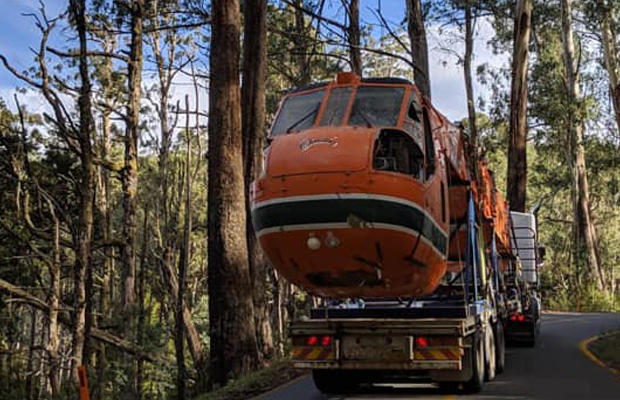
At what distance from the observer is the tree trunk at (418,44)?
2166 centimetres

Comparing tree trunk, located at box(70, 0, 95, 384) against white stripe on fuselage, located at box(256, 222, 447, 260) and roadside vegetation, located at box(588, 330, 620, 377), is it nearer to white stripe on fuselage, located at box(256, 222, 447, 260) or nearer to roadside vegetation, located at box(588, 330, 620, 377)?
white stripe on fuselage, located at box(256, 222, 447, 260)

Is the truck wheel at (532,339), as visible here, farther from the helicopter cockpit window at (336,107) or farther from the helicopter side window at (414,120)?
the helicopter cockpit window at (336,107)

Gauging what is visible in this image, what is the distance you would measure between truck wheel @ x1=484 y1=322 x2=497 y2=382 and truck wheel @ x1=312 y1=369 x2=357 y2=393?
7.32 feet

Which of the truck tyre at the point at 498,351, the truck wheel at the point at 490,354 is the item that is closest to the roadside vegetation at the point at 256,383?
the truck wheel at the point at 490,354

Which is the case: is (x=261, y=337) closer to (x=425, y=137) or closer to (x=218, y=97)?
(x=218, y=97)

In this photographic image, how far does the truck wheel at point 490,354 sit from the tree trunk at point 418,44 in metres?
9.73

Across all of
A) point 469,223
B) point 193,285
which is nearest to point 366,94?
point 469,223

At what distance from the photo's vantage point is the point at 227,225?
14.7 meters

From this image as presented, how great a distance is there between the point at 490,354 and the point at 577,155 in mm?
36267

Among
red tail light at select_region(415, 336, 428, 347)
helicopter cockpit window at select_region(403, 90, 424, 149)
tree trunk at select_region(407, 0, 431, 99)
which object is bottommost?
red tail light at select_region(415, 336, 428, 347)

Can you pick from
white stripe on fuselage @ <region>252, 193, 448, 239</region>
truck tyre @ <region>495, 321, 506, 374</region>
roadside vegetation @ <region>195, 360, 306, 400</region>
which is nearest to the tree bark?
roadside vegetation @ <region>195, 360, 306, 400</region>

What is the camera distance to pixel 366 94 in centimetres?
1080

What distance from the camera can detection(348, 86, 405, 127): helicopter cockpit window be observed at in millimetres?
10344

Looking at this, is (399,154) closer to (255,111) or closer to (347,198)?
(347,198)
